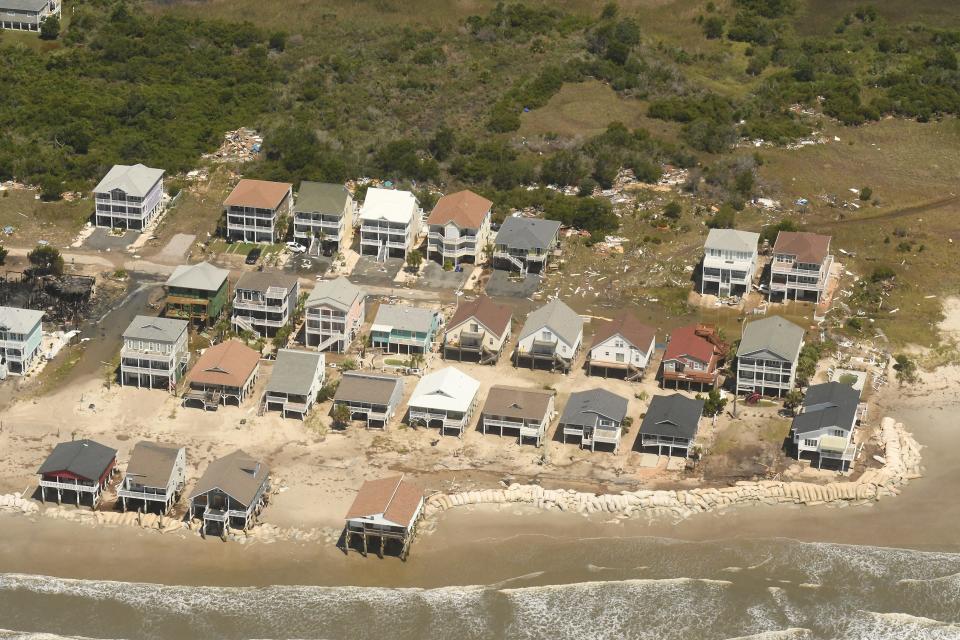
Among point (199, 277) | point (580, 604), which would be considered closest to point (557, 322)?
point (199, 277)

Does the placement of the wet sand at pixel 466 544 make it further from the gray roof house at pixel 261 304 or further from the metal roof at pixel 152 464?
the gray roof house at pixel 261 304

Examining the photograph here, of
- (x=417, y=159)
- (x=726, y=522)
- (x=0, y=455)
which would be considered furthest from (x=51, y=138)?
(x=726, y=522)

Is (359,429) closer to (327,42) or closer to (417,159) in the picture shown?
(417,159)

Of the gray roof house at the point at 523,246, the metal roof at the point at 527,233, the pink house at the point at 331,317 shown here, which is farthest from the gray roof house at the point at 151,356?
the metal roof at the point at 527,233

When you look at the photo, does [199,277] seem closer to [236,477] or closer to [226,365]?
[226,365]

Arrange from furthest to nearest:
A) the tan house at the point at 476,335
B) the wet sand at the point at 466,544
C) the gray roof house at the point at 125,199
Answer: the gray roof house at the point at 125,199 → the tan house at the point at 476,335 → the wet sand at the point at 466,544

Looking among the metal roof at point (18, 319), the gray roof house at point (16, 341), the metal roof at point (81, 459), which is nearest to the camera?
the metal roof at point (81, 459)
